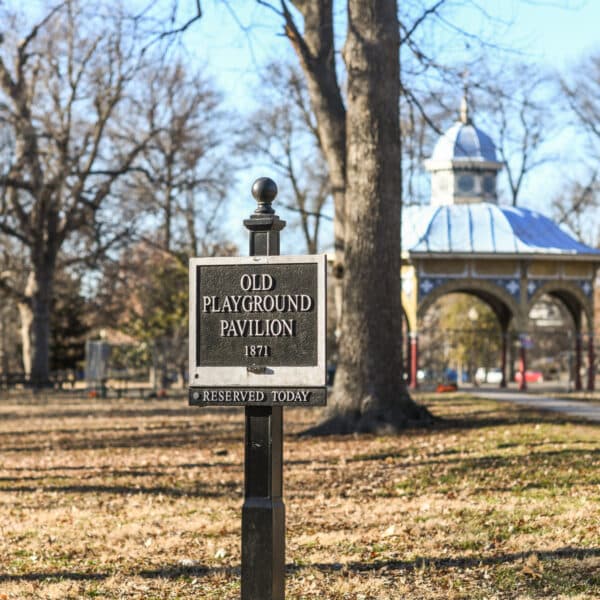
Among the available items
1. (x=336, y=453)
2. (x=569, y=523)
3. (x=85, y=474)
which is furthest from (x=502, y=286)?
(x=569, y=523)

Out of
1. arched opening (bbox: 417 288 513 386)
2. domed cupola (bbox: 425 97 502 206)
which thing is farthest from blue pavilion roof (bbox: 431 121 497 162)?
arched opening (bbox: 417 288 513 386)

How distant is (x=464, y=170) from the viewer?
125 ft

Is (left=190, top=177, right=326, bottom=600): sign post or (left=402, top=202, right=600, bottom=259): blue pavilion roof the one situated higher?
(left=402, top=202, right=600, bottom=259): blue pavilion roof

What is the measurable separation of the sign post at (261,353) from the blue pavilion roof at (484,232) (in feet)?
91.9

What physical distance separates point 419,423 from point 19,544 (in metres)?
8.84

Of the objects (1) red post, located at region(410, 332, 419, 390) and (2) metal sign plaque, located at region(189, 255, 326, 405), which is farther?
(1) red post, located at region(410, 332, 419, 390)

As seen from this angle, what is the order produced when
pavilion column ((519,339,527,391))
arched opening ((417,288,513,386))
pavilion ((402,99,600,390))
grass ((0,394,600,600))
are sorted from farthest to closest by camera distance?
1. arched opening ((417,288,513,386))
2. pavilion ((402,99,600,390))
3. pavilion column ((519,339,527,391))
4. grass ((0,394,600,600))

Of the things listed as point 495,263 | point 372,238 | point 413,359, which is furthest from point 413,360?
point 372,238

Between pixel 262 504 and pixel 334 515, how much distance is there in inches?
160

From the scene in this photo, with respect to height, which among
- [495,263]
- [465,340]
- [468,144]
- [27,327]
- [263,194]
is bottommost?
[263,194]

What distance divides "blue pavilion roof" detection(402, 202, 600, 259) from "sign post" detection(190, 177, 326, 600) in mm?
28015

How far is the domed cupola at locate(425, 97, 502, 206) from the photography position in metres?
38.1

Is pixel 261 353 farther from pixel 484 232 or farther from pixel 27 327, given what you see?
pixel 27 327

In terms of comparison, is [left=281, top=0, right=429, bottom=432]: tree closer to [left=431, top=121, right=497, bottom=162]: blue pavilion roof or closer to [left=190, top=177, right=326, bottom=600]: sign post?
[left=190, top=177, right=326, bottom=600]: sign post
